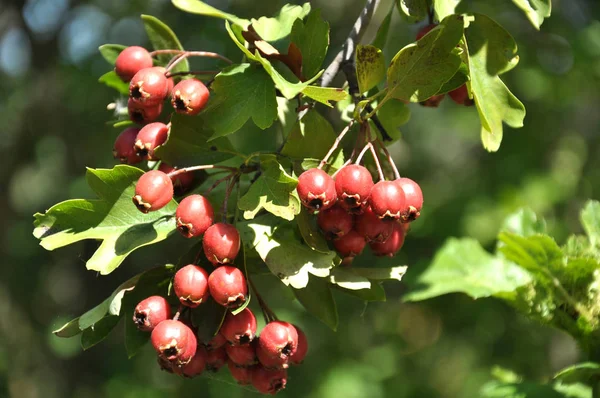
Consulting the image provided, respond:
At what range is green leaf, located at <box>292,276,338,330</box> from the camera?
155 centimetres

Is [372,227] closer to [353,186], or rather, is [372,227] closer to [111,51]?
[353,186]

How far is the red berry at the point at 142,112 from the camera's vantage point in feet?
4.92

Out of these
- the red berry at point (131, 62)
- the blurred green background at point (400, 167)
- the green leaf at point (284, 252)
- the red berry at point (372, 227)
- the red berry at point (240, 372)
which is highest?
the red berry at point (131, 62)

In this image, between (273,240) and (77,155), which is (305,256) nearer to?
(273,240)

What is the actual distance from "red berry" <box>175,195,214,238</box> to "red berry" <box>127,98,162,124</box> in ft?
0.90

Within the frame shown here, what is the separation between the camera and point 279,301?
227 inches

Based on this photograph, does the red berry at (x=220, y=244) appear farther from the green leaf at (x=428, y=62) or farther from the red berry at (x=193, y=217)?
the green leaf at (x=428, y=62)

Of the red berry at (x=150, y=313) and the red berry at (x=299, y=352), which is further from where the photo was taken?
the red berry at (x=299, y=352)

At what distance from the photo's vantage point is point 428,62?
4.35 feet

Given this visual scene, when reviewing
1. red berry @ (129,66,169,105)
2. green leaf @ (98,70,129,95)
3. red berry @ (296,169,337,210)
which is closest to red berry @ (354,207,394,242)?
red berry @ (296,169,337,210)

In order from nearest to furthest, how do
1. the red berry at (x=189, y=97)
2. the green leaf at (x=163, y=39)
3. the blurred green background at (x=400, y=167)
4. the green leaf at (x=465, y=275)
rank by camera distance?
the red berry at (x=189, y=97), the green leaf at (x=163, y=39), the green leaf at (x=465, y=275), the blurred green background at (x=400, y=167)

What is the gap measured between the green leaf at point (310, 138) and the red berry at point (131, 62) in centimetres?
41

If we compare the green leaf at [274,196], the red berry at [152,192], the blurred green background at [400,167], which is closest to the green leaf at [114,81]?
the red berry at [152,192]

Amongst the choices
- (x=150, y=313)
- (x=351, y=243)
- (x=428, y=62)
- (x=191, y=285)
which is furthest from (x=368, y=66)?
(x=150, y=313)
